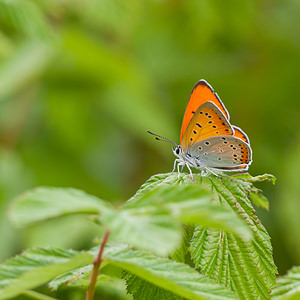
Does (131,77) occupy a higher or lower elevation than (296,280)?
higher

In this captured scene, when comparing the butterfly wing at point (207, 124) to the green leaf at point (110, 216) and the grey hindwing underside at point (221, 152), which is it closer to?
the grey hindwing underside at point (221, 152)

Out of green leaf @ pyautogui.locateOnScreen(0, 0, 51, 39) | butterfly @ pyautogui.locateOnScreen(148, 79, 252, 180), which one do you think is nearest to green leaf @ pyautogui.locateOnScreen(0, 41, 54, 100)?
→ green leaf @ pyautogui.locateOnScreen(0, 0, 51, 39)

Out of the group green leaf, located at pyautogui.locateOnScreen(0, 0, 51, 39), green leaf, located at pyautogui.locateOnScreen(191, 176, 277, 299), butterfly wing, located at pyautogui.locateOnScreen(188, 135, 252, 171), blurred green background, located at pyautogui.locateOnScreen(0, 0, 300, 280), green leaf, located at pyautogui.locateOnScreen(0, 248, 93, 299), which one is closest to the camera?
green leaf, located at pyautogui.locateOnScreen(0, 248, 93, 299)

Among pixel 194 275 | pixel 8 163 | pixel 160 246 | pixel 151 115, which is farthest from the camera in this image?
pixel 151 115

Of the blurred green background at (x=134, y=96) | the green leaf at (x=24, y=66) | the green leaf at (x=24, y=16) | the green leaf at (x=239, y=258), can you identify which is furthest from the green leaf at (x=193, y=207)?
the green leaf at (x=24, y=66)

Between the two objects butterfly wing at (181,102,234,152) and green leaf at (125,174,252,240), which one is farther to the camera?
butterfly wing at (181,102,234,152)

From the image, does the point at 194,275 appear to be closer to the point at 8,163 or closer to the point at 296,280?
the point at 296,280

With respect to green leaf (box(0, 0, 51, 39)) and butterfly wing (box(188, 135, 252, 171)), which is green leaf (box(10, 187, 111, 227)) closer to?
butterfly wing (box(188, 135, 252, 171))

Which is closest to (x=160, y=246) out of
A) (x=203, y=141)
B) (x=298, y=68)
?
(x=203, y=141)
